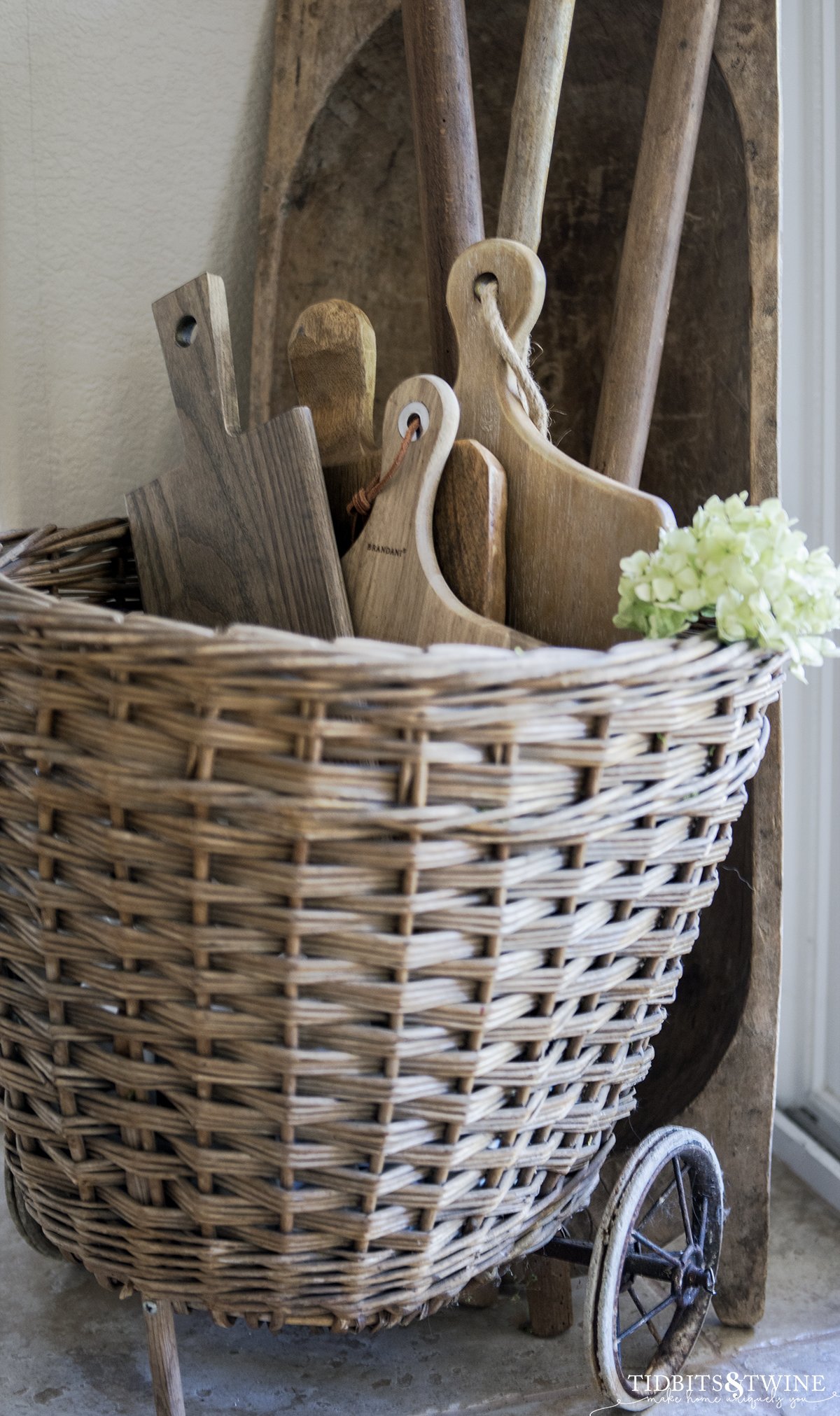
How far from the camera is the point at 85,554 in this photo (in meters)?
0.87

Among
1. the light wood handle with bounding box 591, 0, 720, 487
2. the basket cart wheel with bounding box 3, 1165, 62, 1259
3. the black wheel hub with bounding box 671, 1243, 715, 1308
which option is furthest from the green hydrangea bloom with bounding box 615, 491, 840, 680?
the basket cart wheel with bounding box 3, 1165, 62, 1259

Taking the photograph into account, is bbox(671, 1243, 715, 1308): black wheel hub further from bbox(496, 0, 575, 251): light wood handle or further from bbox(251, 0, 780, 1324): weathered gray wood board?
bbox(496, 0, 575, 251): light wood handle

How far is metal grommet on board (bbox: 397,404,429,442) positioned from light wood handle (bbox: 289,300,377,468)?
0.07 metres

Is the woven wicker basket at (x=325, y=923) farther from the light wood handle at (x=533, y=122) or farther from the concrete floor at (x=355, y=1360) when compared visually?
the light wood handle at (x=533, y=122)

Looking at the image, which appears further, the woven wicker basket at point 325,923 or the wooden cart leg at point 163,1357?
the wooden cart leg at point 163,1357

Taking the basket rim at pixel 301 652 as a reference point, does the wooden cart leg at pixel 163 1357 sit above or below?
below

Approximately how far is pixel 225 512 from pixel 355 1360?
2.13 feet

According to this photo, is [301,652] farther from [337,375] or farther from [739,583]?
[337,375]

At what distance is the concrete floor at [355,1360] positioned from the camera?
0.84 m

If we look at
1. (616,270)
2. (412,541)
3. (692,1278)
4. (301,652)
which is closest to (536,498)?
(412,541)

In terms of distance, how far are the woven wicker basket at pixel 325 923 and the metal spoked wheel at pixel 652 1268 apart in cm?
11

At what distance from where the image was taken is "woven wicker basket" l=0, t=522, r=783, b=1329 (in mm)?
488

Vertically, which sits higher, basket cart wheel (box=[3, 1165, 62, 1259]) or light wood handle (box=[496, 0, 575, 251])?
light wood handle (box=[496, 0, 575, 251])

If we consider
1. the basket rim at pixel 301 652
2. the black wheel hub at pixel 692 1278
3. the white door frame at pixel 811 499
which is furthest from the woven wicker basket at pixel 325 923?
the white door frame at pixel 811 499
